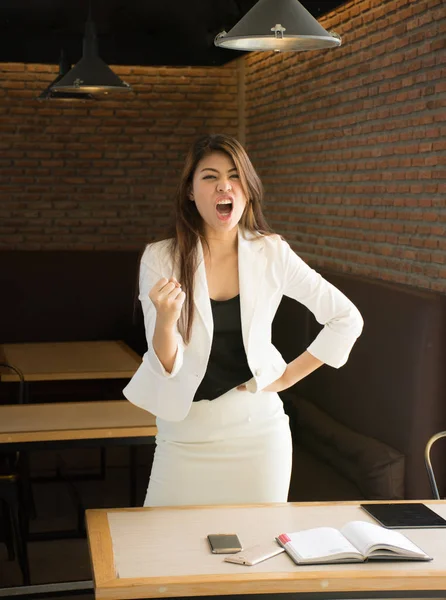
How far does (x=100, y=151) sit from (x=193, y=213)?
217 inches

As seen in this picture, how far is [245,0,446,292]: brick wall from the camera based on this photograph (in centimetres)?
472

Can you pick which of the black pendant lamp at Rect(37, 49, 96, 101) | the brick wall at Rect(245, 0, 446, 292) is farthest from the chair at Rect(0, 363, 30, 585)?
the black pendant lamp at Rect(37, 49, 96, 101)

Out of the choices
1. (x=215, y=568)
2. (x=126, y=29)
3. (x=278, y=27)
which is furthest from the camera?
(x=126, y=29)

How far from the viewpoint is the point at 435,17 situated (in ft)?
15.2

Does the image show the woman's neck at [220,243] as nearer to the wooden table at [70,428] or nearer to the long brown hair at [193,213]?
the long brown hair at [193,213]

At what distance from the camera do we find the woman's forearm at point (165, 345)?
2.57 metres

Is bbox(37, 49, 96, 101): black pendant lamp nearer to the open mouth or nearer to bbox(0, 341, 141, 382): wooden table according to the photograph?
bbox(0, 341, 141, 382): wooden table

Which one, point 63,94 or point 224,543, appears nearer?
point 224,543

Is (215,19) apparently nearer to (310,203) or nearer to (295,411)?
(310,203)

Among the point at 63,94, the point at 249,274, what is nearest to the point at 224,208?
the point at 249,274

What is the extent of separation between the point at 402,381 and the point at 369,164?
1.52 meters

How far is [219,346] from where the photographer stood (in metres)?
2.88

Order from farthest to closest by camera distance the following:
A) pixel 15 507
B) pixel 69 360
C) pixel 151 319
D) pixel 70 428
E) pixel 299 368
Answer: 1. pixel 69 360
2. pixel 15 507
3. pixel 70 428
4. pixel 299 368
5. pixel 151 319

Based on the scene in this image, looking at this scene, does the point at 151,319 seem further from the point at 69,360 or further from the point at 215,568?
the point at 69,360
